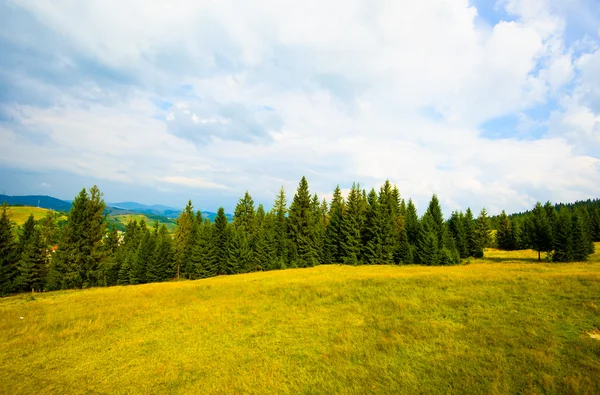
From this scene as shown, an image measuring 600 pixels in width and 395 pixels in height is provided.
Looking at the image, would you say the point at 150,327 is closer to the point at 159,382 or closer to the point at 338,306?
the point at 159,382

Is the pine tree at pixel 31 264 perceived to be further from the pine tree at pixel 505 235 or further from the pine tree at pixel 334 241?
the pine tree at pixel 505 235

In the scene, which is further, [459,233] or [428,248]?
[459,233]

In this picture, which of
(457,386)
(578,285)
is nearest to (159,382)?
(457,386)

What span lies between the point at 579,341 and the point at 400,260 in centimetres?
4314

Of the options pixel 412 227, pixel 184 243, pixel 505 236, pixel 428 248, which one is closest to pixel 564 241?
pixel 428 248

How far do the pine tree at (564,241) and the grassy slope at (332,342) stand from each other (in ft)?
138

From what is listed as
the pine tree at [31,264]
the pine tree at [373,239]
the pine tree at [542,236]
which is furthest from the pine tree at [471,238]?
the pine tree at [31,264]

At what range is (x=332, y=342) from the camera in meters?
Result: 11.6

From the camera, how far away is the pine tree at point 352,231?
50581mm

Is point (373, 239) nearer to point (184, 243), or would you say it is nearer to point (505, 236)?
point (184, 243)

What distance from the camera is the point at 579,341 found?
9.51 meters

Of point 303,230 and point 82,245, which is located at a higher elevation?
point 303,230

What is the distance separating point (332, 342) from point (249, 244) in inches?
1849

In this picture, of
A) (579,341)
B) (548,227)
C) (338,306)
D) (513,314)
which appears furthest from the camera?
(548,227)
